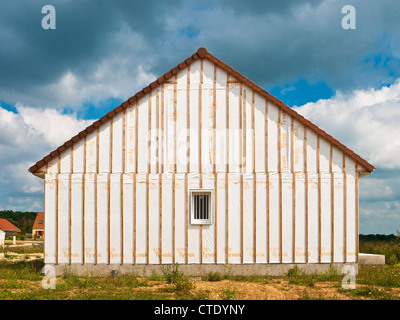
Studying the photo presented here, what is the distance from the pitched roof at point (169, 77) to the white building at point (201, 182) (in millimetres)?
38

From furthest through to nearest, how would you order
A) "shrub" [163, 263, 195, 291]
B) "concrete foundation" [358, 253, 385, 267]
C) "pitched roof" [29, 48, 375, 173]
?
"concrete foundation" [358, 253, 385, 267], "pitched roof" [29, 48, 375, 173], "shrub" [163, 263, 195, 291]

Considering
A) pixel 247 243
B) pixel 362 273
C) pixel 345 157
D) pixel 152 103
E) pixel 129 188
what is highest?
pixel 152 103

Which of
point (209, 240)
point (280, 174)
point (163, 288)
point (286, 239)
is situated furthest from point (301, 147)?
point (163, 288)

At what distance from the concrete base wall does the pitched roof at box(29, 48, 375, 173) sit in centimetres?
401

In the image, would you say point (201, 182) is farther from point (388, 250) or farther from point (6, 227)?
point (6, 227)

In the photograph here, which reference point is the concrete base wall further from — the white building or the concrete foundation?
the concrete foundation

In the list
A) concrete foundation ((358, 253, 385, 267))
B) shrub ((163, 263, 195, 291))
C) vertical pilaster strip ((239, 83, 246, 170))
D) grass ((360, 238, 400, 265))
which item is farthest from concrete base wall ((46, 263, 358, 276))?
grass ((360, 238, 400, 265))

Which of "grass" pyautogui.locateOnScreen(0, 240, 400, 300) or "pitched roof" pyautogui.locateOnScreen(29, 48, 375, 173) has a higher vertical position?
"pitched roof" pyautogui.locateOnScreen(29, 48, 375, 173)

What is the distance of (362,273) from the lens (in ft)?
47.4

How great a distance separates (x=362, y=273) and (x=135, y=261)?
856cm

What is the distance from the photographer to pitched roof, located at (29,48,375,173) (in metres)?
14.3

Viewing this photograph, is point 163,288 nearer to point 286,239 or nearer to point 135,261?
point 135,261

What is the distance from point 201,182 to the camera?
14.2m

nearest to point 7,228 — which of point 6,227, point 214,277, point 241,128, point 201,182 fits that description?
point 6,227
